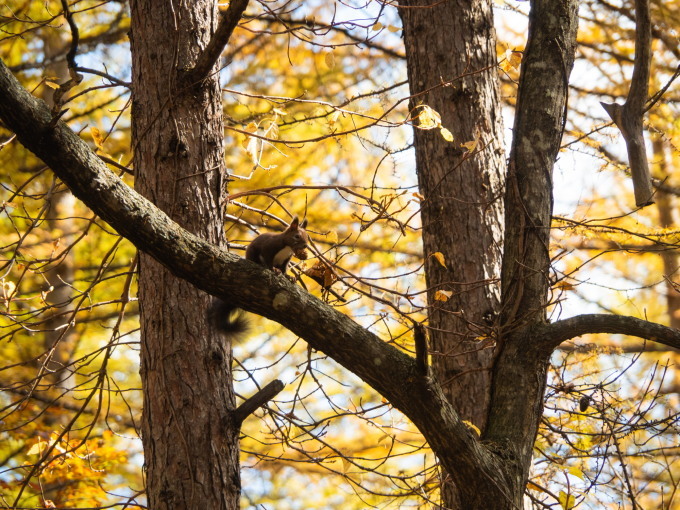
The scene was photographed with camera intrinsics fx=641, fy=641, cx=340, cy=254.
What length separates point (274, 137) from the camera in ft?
11.5

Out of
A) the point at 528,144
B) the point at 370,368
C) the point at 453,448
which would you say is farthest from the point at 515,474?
the point at 528,144

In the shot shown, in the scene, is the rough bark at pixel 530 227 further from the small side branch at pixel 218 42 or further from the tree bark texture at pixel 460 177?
the small side branch at pixel 218 42

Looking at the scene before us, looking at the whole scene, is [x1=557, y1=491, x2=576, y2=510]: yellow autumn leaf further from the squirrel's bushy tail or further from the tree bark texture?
the squirrel's bushy tail

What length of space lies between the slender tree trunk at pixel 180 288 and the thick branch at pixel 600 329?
4.56 ft

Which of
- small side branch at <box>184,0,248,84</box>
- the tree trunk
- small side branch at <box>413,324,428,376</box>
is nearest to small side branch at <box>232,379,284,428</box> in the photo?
small side branch at <box>413,324,428,376</box>

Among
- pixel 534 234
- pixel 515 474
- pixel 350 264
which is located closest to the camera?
pixel 515 474

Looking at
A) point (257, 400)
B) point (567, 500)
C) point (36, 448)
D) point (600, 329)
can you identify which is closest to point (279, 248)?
point (257, 400)

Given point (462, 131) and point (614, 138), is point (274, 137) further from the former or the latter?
point (614, 138)

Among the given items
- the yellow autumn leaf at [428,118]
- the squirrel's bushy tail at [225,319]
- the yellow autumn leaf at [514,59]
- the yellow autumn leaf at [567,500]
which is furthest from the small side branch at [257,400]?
the yellow autumn leaf at [514,59]

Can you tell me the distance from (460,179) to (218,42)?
161 cm

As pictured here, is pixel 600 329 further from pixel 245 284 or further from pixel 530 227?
pixel 245 284

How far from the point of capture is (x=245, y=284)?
218 cm

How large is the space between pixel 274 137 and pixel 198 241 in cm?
144

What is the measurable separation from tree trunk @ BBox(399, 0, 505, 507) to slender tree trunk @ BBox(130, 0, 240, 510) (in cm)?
120
